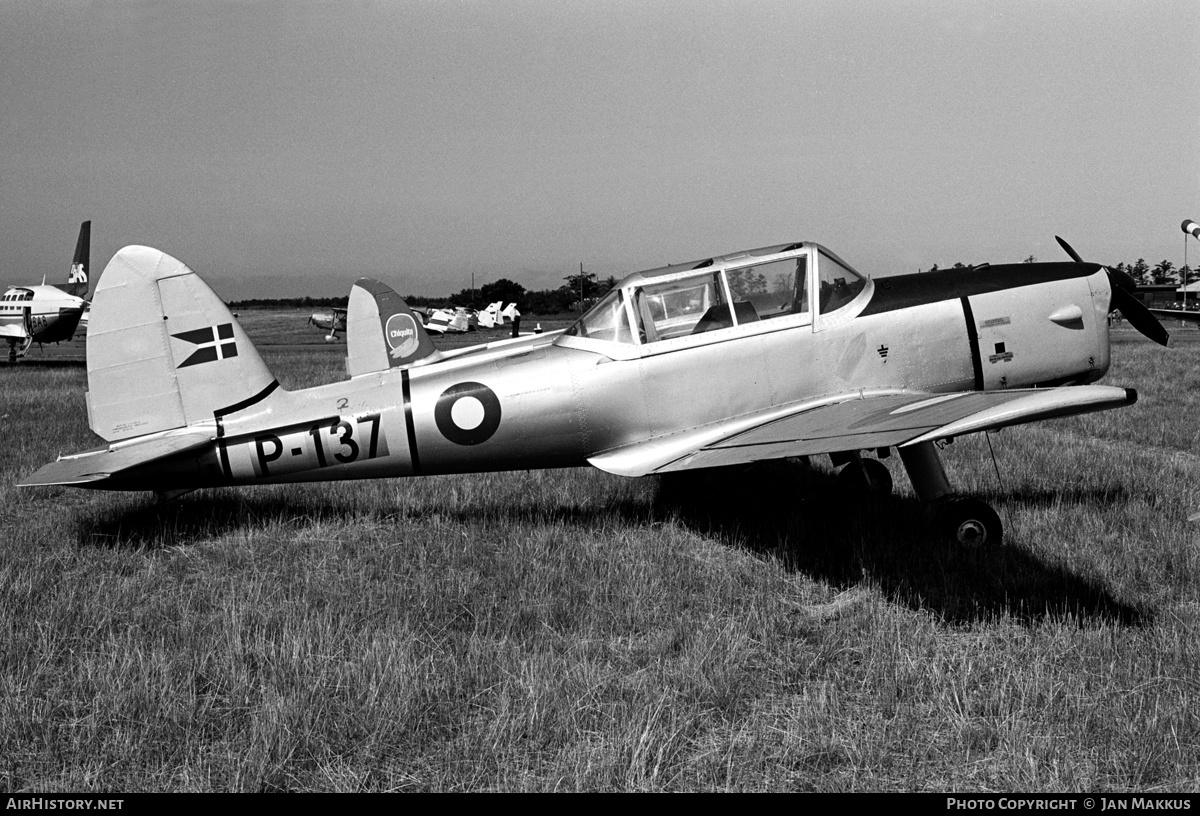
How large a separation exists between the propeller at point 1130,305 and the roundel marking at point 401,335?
32.5ft

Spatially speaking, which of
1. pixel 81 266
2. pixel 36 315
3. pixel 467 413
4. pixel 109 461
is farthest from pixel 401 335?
pixel 81 266

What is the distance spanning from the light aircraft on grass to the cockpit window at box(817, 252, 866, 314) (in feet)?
0.05

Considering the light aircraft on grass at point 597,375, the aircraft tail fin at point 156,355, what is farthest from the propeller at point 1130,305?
the aircraft tail fin at point 156,355

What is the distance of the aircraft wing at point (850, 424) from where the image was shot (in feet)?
A: 15.4

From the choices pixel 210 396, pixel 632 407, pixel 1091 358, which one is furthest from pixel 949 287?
pixel 210 396

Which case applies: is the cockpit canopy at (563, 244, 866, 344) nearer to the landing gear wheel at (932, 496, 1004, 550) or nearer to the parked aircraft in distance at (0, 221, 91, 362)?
the landing gear wheel at (932, 496, 1004, 550)

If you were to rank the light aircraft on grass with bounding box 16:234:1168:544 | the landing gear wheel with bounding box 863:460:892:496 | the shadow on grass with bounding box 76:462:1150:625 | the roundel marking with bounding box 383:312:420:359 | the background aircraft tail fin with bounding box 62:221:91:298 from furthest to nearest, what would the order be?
the background aircraft tail fin with bounding box 62:221:91:298 < the roundel marking with bounding box 383:312:420:359 < the landing gear wheel with bounding box 863:460:892:496 < the light aircraft on grass with bounding box 16:234:1168:544 < the shadow on grass with bounding box 76:462:1150:625

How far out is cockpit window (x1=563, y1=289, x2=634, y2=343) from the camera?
22.6 feet

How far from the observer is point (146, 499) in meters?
7.97

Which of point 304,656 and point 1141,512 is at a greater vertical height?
point 304,656

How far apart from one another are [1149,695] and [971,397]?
2306 millimetres

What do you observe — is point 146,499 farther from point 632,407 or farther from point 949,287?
point 949,287

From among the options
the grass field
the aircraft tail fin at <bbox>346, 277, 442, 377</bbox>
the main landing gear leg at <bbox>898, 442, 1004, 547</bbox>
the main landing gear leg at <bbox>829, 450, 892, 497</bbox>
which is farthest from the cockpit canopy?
the aircraft tail fin at <bbox>346, 277, 442, 377</bbox>
